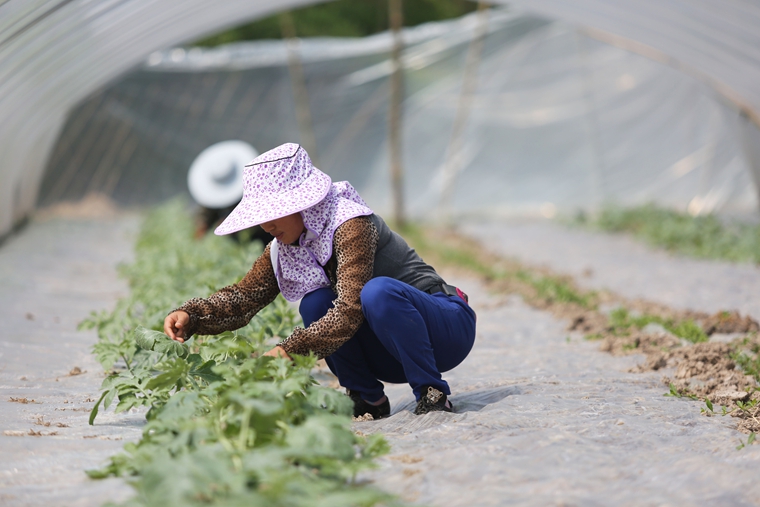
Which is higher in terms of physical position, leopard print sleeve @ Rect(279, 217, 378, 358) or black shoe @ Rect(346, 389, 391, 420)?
leopard print sleeve @ Rect(279, 217, 378, 358)

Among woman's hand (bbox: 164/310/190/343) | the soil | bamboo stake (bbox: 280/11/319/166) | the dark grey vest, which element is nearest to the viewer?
woman's hand (bbox: 164/310/190/343)

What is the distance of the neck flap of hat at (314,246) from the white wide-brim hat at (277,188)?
0.23ft

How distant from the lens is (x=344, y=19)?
851 inches

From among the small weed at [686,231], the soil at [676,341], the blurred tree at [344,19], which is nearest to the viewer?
the soil at [676,341]

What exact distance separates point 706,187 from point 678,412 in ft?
35.0

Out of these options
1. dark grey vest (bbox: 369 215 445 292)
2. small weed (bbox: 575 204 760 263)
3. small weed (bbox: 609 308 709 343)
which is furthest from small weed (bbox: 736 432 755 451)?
small weed (bbox: 575 204 760 263)

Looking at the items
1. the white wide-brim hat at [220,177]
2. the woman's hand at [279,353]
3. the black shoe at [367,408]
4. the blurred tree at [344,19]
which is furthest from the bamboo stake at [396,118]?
the woman's hand at [279,353]

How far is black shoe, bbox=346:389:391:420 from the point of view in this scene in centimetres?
298

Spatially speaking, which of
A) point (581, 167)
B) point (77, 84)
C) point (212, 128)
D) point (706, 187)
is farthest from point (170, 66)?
point (706, 187)

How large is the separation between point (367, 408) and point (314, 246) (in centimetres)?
66

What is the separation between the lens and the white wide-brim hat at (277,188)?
2570mm

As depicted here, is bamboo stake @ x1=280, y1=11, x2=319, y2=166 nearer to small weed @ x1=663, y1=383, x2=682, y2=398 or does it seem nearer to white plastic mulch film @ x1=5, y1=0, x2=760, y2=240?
white plastic mulch film @ x1=5, y1=0, x2=760, y2=240

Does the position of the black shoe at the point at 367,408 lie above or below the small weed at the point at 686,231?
above

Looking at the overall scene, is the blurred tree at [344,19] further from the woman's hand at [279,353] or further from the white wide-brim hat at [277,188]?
the woman's hand at [279,353]
